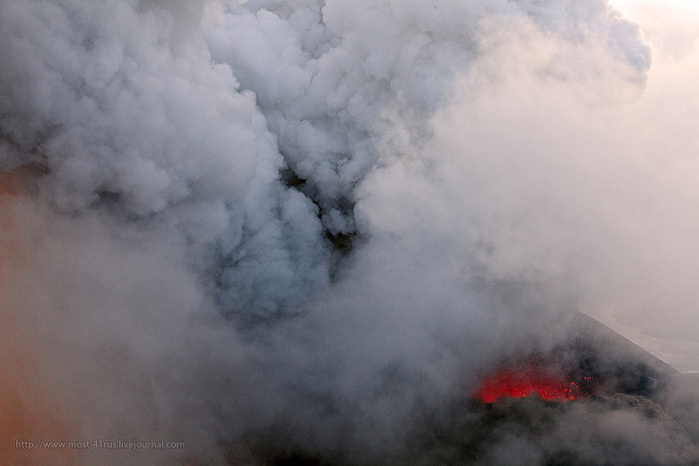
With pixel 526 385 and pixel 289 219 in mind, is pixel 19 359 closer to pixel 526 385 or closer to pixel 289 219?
pixel 289 219

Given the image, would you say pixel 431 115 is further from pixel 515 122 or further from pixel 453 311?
pixel 453 311

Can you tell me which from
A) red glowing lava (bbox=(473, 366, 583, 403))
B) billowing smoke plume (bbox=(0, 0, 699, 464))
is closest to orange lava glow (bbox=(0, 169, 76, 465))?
billowing smoke plume (bbox=(0, 0, 699, 464))

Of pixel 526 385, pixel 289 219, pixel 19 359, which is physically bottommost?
pixel 19 359

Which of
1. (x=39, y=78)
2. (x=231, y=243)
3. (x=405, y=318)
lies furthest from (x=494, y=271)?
(x=39, y=78)

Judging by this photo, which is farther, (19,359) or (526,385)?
(526,385)

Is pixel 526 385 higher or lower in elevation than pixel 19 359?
higher

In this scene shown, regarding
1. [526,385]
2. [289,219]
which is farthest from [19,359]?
[526,385]
